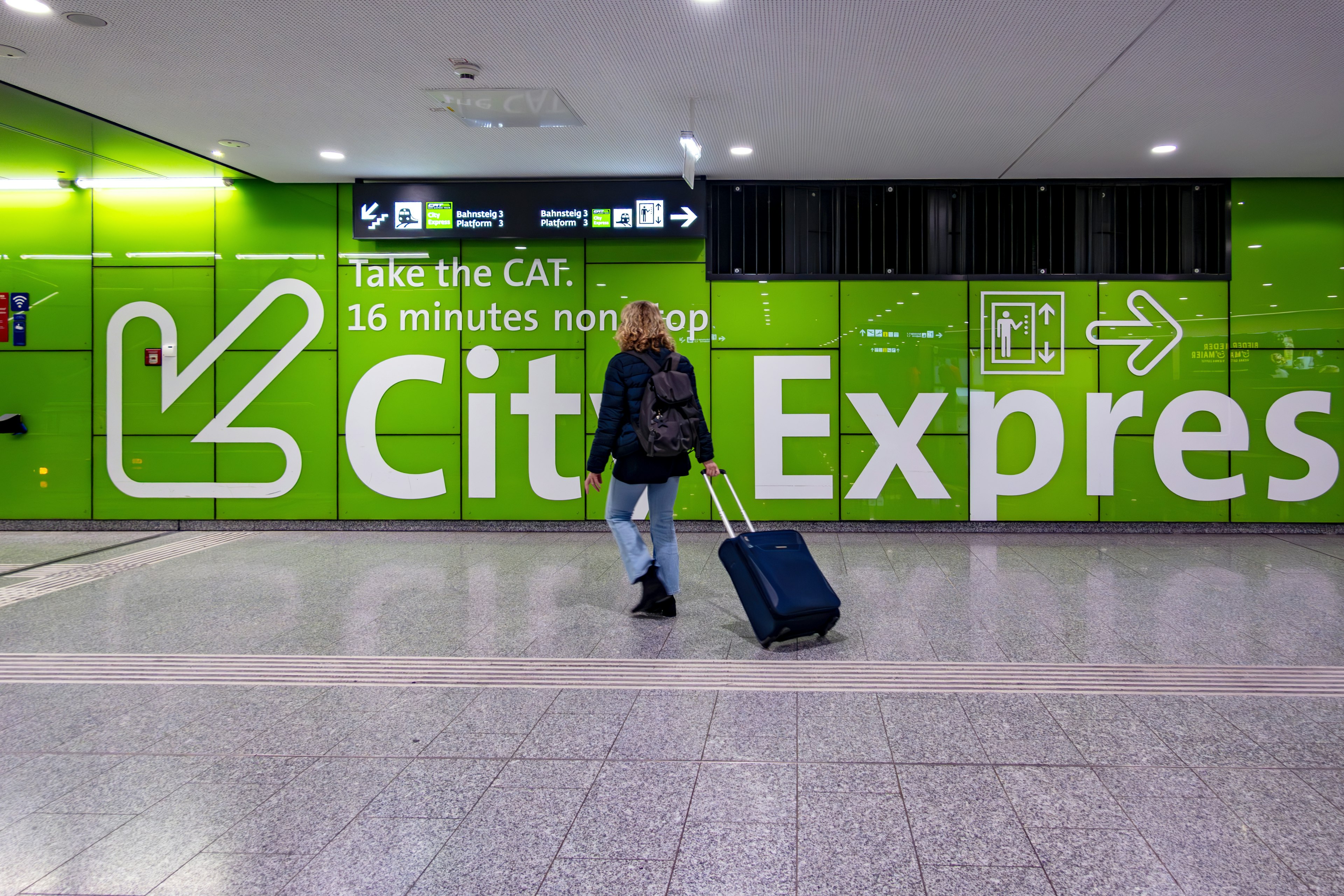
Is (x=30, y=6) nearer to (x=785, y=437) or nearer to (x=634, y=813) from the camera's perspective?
(x=634, y=813)

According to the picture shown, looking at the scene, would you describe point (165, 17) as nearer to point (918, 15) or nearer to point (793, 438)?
point (918, 15)

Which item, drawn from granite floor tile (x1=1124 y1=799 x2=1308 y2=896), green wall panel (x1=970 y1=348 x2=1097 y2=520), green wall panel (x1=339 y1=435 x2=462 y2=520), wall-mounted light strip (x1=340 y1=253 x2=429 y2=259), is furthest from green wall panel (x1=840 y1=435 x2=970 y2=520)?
granite floor tile (x1=1124 y1=799 x2=1308 y2=896)

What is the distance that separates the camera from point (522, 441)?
722 centimetres

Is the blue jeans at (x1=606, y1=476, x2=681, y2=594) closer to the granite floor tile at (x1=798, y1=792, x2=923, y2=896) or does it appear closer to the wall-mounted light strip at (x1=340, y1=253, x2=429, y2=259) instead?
the granite floor tile at (x1=798, y1=792, x2=923, y2=896)

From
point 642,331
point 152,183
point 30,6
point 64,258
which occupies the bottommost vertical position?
point 642,331

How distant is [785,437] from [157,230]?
627 centimetres

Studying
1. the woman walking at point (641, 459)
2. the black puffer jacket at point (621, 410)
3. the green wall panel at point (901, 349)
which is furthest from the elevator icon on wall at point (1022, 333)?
the black puffer jacket at point (621, 410)

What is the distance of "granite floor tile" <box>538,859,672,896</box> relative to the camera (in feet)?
5.94

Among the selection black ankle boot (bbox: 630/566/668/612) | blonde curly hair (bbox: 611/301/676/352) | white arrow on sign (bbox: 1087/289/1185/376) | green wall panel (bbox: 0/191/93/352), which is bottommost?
black ankle boot (bbox: 630/566/668/612)

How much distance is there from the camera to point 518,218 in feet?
23.2

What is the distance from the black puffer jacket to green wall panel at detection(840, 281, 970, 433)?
351cm

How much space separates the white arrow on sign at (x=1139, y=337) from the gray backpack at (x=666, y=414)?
494cm

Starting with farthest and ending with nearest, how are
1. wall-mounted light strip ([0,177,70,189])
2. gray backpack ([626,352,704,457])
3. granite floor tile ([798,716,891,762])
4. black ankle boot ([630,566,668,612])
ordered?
1. wall-mounted light strip ([0,177,70,189])
2. black ankle boot ([630,566,668,612])
3. gray backpack ([626,352,704,457])
4. granite floor tile ([798,716,891,762])

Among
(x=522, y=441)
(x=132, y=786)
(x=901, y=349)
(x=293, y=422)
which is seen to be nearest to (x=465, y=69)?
(x=522, y=441)
